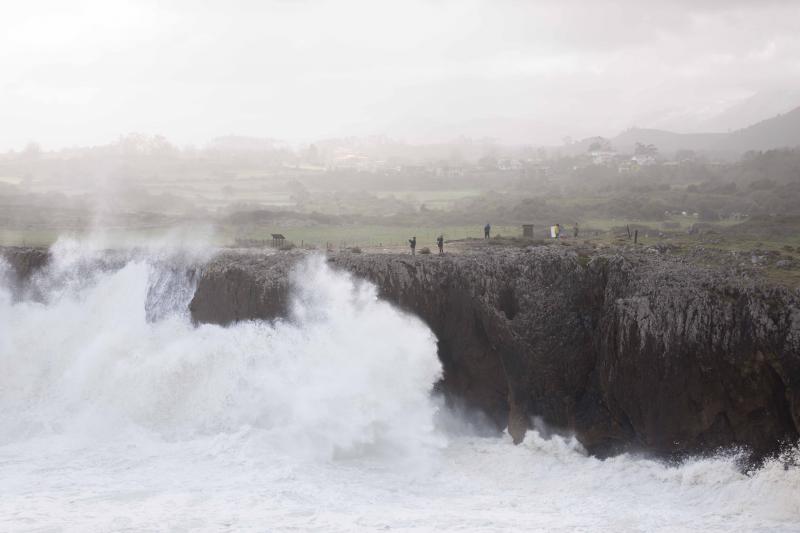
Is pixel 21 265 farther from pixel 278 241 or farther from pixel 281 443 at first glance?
pixel 281 443

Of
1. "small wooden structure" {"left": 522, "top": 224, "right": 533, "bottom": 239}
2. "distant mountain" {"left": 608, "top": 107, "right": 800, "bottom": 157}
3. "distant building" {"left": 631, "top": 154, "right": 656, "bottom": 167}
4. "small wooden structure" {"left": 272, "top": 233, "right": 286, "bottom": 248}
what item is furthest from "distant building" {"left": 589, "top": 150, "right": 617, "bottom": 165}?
"small wooden structure" {"left": 272, "top": 233, "right": 286, "bottom": 248}

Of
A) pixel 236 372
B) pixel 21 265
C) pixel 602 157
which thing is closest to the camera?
pixel 236 372

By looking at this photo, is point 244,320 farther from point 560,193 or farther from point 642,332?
point 560,193

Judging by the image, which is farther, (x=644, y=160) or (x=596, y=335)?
(x=644, y=160)

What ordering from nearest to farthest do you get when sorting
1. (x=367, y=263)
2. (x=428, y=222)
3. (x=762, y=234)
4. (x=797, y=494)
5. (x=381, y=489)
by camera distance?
(x=797, y=494) < (x=381, y=489) < (x=367, y=263) < (x=762, y=234) < (x=428, y=222)

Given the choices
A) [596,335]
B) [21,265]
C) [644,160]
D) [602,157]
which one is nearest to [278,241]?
[21,265]

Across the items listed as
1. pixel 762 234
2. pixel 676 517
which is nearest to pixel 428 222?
pixel 762 234

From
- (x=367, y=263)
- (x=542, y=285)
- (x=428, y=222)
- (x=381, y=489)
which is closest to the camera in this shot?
(x=381, y=489)

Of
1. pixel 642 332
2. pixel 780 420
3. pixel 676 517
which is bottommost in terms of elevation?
pixel 676 517
